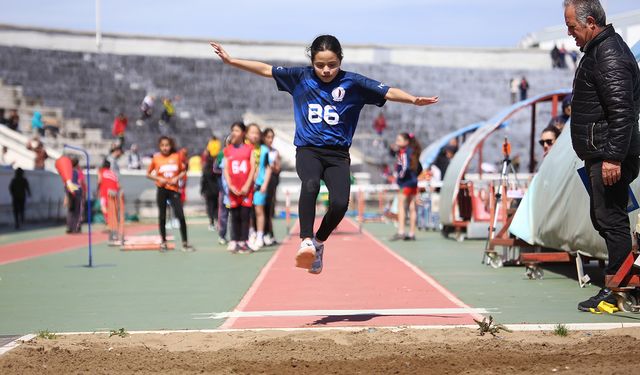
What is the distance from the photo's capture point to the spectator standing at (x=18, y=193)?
27027 millimetres

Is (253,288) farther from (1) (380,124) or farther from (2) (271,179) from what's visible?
(1) (380,124)

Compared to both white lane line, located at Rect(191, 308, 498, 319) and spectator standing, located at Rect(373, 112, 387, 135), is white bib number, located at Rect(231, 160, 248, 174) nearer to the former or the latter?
white lane line, located at Rect(191, 308, 498, 319)

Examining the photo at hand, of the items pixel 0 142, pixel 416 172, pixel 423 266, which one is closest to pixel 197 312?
pixel 423 266

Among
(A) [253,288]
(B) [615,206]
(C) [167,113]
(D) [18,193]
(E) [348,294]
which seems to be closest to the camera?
(B) [615,206]

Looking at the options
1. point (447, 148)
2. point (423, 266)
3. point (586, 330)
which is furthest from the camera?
point (447, 148)

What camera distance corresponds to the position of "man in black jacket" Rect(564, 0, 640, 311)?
8.26 metres

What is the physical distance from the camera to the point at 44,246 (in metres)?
19.7

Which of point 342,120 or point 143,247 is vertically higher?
point 342,120

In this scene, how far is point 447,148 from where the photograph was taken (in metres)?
27.9

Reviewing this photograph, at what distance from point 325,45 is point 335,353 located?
261 cm

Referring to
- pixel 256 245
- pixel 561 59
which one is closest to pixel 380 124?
pixel 561 59

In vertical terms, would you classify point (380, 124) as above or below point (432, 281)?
above

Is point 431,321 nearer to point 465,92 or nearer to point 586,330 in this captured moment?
point 586,330

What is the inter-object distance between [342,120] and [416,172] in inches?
430
